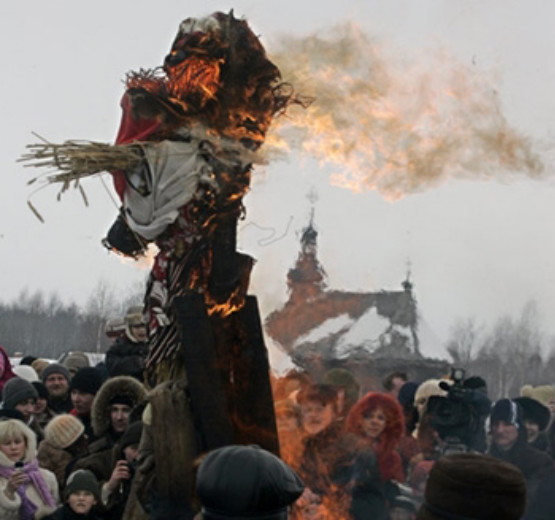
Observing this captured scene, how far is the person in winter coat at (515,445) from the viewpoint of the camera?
6375 millimetres

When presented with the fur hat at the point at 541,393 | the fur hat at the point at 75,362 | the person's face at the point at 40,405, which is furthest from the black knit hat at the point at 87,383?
the fur hat at the point at 541,393

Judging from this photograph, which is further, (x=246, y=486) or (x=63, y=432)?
(x=63, y=432)

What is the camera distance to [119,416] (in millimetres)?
6062

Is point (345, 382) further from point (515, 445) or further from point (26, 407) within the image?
point (26, 407)

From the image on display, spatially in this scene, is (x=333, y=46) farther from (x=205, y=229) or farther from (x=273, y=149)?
(x=205, y=229)

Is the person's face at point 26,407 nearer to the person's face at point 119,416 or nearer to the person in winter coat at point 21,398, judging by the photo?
the person in winter coat at point 21,398

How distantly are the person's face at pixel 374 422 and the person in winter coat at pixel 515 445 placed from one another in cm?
128

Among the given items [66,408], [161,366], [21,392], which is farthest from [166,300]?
[66,408]

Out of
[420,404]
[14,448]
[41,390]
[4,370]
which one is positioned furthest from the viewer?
[4,370]

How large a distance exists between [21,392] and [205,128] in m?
3.45

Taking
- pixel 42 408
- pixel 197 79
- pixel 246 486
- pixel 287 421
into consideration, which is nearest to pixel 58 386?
pixel 42 408

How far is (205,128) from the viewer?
4695 millimetres

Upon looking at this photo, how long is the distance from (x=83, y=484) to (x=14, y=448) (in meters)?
0.71

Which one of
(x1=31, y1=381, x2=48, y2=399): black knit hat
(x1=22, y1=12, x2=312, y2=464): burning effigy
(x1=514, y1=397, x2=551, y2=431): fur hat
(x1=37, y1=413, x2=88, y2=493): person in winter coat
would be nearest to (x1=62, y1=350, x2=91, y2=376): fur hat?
(x1=31, y1=381, x2=48, y2=399): black knit hat
